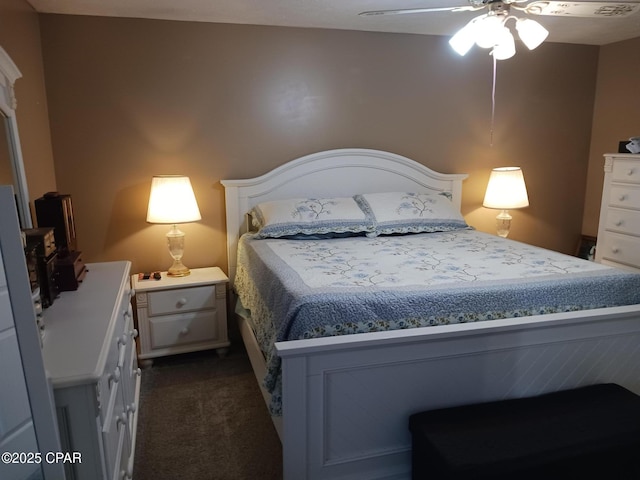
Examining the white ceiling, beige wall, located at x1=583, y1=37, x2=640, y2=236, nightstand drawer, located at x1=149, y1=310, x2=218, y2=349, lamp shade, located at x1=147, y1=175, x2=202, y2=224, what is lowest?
nightstand drawer, located at x1=149, y1=310, x2=218, y2=349

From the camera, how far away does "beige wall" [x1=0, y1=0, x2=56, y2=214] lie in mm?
2223

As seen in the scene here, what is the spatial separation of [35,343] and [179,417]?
1.46 metres

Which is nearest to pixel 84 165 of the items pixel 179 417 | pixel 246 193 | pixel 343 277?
pixel 246 193

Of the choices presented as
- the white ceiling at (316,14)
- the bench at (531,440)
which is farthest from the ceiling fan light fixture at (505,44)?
the bench at (531,440)

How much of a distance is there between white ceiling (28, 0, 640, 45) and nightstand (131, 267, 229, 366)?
1.65 m

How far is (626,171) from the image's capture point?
10.9 ft

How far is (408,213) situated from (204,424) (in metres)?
1.84

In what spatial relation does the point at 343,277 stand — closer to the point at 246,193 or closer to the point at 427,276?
the point at 427,276

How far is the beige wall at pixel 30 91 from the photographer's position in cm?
222

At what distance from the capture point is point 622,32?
3475 millimetres

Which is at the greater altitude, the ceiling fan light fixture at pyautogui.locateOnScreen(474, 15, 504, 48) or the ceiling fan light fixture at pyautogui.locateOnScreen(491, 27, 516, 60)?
the ceiling fan light fixture at pyautogui.locateOnScreen(474, 15, 504, 48)

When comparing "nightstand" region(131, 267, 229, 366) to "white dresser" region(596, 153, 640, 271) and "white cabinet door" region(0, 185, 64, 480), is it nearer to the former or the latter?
"white cabinet door" region(0, 185, 64, 480)

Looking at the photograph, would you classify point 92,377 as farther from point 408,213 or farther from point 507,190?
point 507,190

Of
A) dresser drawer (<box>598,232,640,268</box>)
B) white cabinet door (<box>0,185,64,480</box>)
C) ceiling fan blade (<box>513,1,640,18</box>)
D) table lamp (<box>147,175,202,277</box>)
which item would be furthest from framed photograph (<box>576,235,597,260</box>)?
white cabinet door (<box>0,185,64,480</box>)
